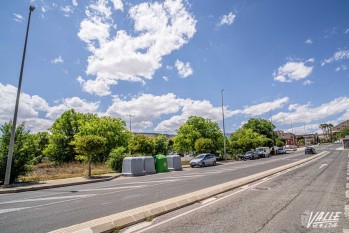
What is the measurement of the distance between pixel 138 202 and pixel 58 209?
2537 millimetres

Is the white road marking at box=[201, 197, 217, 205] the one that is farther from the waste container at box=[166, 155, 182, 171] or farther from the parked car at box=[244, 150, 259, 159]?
the parked car at box=[244, 150, 259, 159]

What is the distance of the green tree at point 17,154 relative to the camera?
15.4m

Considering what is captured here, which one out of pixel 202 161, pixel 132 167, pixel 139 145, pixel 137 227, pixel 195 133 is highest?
pixel 195 133

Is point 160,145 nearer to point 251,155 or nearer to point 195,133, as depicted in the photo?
point 195,133

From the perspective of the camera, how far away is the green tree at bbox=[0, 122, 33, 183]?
15.4 meters

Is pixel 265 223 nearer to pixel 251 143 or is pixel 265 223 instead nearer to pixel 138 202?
pixel 138 202

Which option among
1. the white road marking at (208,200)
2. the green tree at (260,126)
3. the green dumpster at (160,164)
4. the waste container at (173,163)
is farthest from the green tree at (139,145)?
the green tree at (260,126)

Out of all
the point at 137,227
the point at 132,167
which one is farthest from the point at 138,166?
the point at 137,227

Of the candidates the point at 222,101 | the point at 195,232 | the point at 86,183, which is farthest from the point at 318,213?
the point at 222,101

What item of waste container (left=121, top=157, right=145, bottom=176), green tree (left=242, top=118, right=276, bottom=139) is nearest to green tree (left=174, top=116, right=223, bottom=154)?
waste container (left=121, top=157, right=145, bottom=176)

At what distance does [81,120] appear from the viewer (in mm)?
55094

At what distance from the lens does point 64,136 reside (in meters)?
50.6

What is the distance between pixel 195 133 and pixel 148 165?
24.1m

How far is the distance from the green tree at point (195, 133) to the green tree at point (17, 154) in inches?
1279
